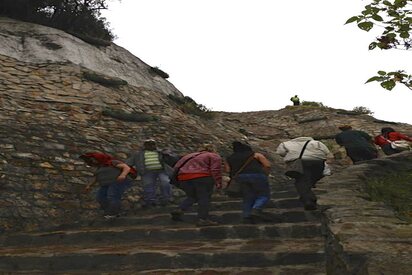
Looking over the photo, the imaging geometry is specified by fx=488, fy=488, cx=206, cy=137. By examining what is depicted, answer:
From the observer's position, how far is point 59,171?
9.52m

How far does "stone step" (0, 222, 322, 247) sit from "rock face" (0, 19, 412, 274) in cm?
2

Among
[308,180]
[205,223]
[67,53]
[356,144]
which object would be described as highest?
[67,53]

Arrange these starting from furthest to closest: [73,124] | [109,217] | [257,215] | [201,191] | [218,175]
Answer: [73,124], [109,217], [218,175], [201,191], [257,215]

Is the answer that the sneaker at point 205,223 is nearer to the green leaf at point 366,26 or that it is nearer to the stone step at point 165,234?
the stone step at point 165,234

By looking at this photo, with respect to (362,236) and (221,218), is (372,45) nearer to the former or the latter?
(362,236)

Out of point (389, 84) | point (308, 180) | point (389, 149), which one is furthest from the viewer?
point (389, 149)

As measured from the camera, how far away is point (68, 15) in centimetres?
2198

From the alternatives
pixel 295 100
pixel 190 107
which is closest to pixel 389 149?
pixel 190 107

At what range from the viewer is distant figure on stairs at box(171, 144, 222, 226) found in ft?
24.3

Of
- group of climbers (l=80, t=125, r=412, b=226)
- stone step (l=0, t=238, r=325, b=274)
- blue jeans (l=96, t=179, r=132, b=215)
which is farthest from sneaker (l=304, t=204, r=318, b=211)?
blue jeans (l=96, t=179, r=132, b=215)

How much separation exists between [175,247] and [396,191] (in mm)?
3032

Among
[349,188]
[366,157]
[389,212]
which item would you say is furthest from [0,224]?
[366,157]

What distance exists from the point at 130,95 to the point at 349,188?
1163 centimetres

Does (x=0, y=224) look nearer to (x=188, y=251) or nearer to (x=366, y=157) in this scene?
(x=188, y=251)
